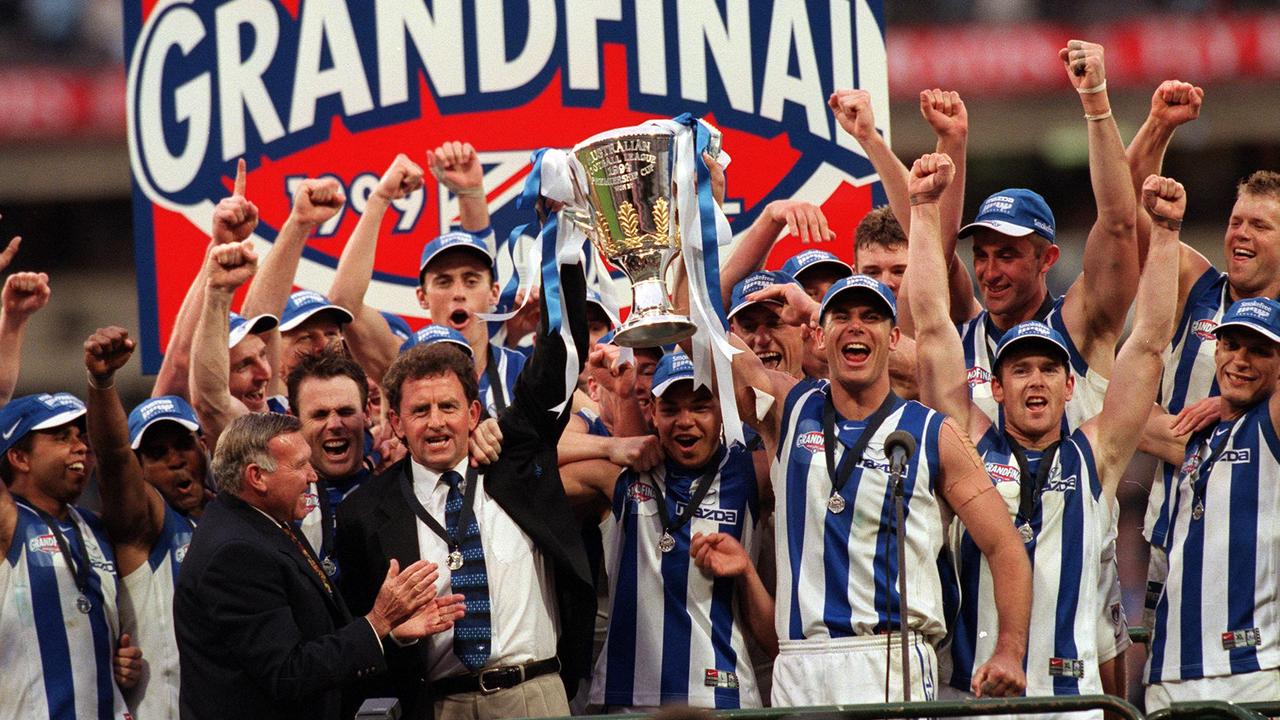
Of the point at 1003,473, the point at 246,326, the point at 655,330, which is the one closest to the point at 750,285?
the point at 1003,473

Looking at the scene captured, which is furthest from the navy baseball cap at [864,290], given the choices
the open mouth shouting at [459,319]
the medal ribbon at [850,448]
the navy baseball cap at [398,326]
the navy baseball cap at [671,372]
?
the navy baseball cap at [398,326]

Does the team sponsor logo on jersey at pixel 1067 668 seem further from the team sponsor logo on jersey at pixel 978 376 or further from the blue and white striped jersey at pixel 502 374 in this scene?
the blue and white striped jersey at pixel 502 374

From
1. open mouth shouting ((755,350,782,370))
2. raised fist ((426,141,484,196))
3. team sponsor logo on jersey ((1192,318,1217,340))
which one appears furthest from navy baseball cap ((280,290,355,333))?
team sponsor logo on jersey ((1192,318,1217,340))

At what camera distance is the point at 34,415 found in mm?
4688

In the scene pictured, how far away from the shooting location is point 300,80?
Answer: 654 cm

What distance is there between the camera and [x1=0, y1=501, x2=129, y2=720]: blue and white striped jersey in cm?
451

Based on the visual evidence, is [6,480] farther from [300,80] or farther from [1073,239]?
[1073,239]

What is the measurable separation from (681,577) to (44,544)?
5.11 feet

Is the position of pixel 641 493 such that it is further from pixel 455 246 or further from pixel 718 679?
pixel 455 246

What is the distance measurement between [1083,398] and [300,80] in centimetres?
307

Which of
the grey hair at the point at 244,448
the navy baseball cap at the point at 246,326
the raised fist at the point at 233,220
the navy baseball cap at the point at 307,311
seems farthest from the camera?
the navy baseball cap at the point at 307,311

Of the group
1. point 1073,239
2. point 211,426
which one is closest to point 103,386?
point 211,426

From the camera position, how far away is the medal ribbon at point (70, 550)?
4.57 m

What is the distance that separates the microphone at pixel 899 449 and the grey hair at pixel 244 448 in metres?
1.35
